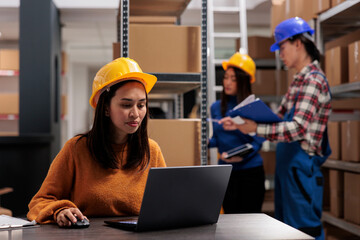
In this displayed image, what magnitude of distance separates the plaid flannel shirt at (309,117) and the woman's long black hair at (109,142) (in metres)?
1.08

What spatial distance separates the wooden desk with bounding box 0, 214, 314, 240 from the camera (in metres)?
1.19

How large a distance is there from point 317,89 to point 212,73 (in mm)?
1701

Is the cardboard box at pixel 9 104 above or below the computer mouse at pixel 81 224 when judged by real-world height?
above

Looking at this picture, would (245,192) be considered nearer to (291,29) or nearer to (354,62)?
(291,29)

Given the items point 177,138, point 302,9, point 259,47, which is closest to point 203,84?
point 177,138

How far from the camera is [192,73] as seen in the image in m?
2.43

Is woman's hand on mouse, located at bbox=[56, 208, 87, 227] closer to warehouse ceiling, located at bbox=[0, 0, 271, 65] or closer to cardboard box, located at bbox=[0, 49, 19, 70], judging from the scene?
warehouse ceiling, located at bbox=[0, 0, 271, 65]

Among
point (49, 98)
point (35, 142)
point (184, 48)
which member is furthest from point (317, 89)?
point (49, 98)

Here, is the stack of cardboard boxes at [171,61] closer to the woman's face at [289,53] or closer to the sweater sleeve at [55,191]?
the woman's face at [289,53]

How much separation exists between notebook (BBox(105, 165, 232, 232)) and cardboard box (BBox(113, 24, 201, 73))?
47.7 inches

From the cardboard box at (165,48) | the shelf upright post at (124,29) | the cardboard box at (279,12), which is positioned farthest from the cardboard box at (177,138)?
the cardboard box at (279,12)

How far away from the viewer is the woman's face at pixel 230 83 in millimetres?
3099

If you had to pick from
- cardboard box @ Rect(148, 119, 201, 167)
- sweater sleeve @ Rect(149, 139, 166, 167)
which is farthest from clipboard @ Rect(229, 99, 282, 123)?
sweater sleeve @ Rect(149, 139, 166, 167)

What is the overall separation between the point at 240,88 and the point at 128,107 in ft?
5.19
